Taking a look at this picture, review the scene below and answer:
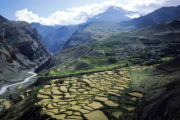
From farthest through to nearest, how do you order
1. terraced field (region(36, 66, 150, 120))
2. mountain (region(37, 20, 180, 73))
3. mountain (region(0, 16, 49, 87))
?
1. mountain (region(0, 16, 49, 87))
2. mountain (region(37, 20, 180, 73))
3. terraced field (region(36, 66, 150, 120))

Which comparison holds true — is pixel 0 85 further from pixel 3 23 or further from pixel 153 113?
pixel 3 23

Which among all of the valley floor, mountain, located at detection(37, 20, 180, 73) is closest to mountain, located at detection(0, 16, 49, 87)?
mountain, located at detection(37, 20, 180, 73)

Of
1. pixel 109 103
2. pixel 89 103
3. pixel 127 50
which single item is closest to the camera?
pixel 109 103

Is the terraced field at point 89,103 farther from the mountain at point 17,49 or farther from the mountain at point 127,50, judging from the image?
the mountain at point 17,49

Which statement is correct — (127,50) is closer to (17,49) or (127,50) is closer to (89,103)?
(89,103)

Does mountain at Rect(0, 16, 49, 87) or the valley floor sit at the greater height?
mountain at Rect(0, 16, 49, 87)

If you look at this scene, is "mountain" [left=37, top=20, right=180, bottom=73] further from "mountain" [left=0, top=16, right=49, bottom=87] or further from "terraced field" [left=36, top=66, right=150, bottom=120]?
"terraced field" [left=36, top=66, right=150, bottom=120]

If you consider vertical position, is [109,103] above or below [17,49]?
below

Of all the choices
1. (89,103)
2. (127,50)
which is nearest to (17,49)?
(127,50)

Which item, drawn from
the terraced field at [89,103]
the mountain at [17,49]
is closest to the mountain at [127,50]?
the mountain at [17,49]

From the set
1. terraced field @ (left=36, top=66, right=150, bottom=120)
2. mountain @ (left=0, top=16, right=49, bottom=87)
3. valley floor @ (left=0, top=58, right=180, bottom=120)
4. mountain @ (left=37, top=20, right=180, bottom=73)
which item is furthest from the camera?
mountain @ (left=0, top=16, right=49, bottom=87)

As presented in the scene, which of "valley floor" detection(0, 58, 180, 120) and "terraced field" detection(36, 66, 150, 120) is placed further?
"terraced field" detection(36, 66, 150, 120)

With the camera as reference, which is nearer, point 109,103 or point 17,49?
point 109,103
